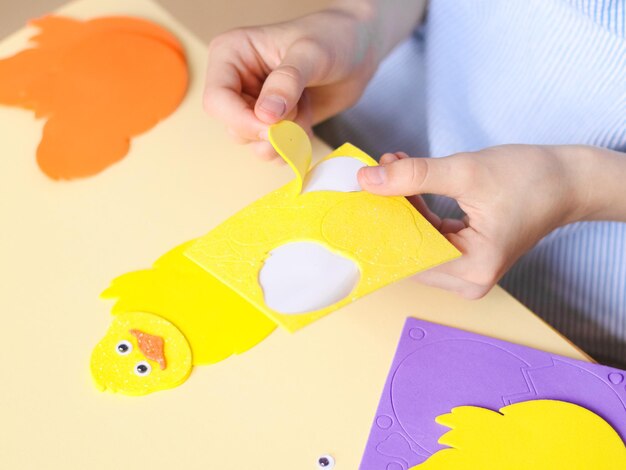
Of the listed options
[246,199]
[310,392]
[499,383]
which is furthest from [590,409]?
[246,199]

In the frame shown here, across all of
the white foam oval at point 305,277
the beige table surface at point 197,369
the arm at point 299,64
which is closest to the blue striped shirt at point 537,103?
the arm at point 299,64

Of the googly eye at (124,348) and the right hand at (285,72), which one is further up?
the right hand at (285,72)

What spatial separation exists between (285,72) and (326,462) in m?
0.33

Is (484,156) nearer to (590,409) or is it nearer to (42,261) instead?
(590,409)

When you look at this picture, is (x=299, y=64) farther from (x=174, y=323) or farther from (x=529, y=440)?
(x=529, y=440)

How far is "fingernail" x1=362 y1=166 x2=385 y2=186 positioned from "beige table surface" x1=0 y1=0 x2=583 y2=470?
0.10 m

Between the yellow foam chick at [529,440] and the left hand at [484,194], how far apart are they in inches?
4.4

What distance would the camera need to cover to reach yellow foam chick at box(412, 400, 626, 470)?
0.54 m

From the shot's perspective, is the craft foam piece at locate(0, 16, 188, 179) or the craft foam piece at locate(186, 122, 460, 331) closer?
the craft foam piece at locate(186, 122, 460, 331)

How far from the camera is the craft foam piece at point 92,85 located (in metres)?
0.72

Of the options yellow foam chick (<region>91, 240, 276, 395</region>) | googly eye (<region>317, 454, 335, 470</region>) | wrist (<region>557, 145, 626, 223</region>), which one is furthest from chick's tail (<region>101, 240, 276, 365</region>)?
wrist (<region>557, 145, 626, 223</region>)

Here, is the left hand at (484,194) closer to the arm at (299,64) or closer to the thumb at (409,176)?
the thumb at (409,176)

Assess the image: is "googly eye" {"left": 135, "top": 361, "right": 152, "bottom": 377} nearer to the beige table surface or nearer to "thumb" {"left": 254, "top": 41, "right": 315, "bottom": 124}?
the beige table surface

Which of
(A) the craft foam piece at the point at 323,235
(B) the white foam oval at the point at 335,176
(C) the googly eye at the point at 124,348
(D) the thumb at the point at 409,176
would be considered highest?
(D) the thumb at the point at 409,176
